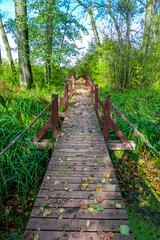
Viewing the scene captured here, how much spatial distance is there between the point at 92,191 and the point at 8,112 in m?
3.26

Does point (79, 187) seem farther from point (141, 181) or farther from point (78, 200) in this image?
point (141, 181)

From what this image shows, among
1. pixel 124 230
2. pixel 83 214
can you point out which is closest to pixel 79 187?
pixel 83 214

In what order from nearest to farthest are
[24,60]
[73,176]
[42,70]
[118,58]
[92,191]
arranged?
[92,191]
[73,176]
[24,60]
[118,58]
[42,70]

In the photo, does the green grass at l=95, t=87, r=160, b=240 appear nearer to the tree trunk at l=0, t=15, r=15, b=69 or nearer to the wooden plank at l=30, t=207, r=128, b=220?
the wooden plank at l=30, t=207, r=128, b=220

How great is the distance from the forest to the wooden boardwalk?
1.59 ft

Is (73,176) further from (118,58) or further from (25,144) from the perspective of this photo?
(118,58)

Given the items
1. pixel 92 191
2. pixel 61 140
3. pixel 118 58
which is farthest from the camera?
pixel 118 58

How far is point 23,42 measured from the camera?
326 inches

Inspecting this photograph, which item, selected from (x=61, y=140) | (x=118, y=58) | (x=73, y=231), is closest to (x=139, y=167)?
(x=61, y=140)

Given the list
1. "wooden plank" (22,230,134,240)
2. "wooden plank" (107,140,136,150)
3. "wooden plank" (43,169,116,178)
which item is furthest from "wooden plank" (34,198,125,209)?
"wooden plank" (107,140,136,150)

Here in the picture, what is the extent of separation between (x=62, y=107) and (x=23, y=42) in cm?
505

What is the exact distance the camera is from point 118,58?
1020 centimetres

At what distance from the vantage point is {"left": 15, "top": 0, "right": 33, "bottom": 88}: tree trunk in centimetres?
803

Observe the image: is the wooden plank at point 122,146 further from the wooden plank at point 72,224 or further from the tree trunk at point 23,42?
the tree trunk at point 23,42
